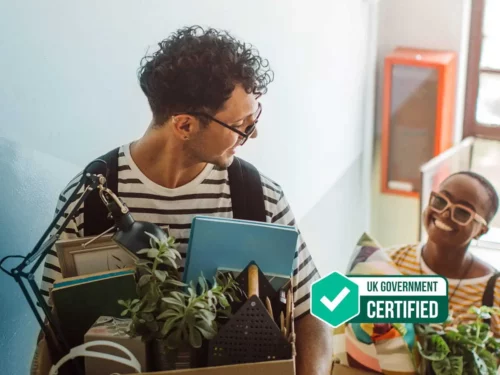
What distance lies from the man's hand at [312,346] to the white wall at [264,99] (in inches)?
12.1

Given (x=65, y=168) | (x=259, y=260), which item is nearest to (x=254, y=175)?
(x=259, y=260)

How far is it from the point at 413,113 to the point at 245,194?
2.29ft

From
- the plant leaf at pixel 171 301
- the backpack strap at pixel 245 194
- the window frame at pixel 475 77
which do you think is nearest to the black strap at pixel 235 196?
the backpack strap at pixel 245 194

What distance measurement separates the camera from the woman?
5.13ft

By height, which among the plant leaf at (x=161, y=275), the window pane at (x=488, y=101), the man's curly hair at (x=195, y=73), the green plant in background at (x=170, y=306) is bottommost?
the green plant in background at (x=170, y=306)

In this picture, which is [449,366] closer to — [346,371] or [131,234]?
[346,371]

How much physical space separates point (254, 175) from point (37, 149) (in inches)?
13.5

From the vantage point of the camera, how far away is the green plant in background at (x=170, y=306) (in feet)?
3.07

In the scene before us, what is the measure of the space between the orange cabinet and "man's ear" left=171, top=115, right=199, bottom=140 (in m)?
0.68

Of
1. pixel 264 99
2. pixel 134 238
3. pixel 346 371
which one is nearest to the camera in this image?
pixel 134 238

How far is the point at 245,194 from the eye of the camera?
3.88ft

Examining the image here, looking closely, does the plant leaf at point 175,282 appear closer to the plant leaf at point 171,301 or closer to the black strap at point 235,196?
the plant leaf at point 171,301

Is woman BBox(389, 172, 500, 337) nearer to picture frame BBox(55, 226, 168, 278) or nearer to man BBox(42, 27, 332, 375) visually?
man BBox(42, 27, 332, 375)

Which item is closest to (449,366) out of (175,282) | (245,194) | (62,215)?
(245,194)
